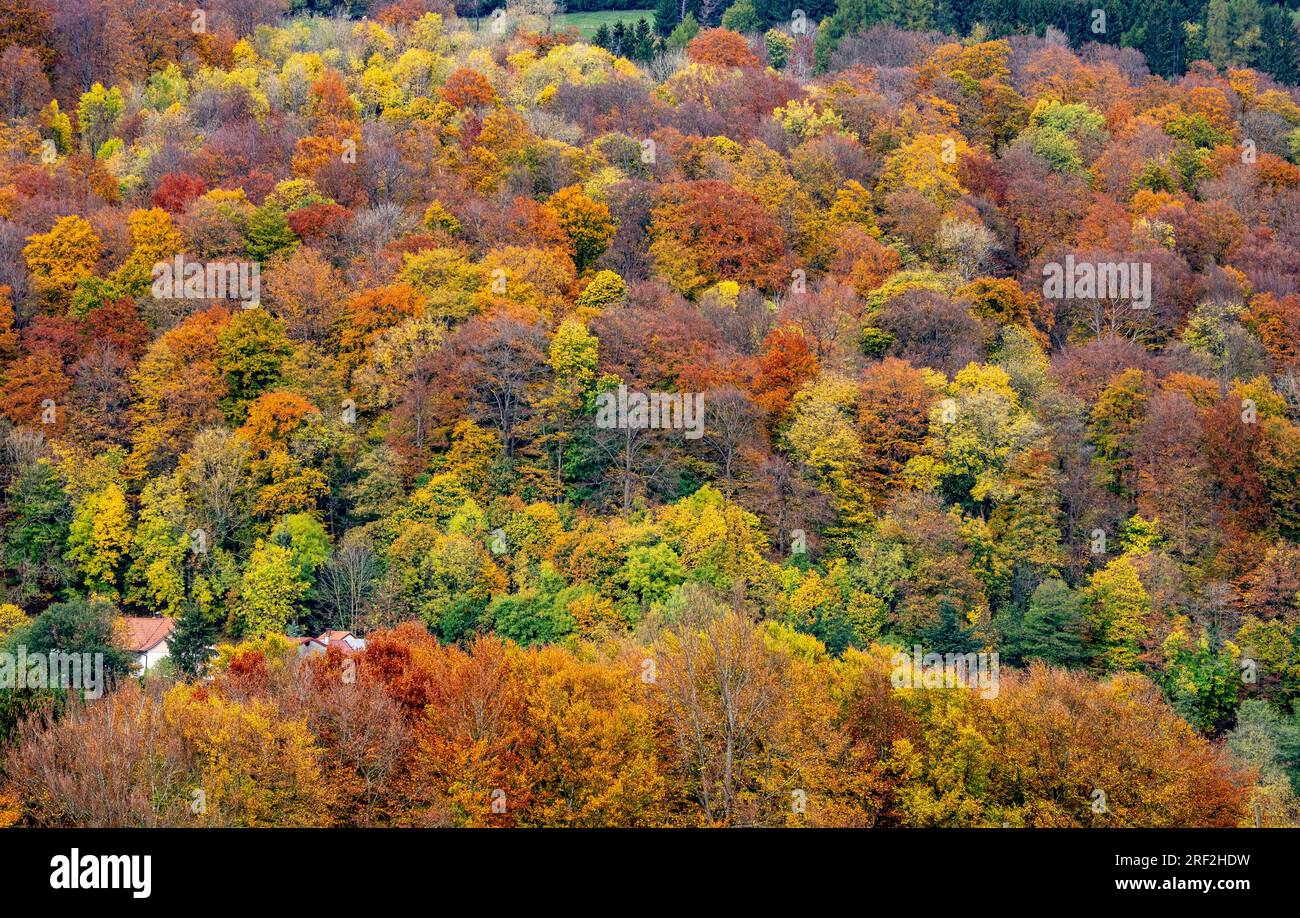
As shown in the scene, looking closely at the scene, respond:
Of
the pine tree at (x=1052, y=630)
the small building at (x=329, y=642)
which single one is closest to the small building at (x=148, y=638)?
the small building at (x=329, y=642)

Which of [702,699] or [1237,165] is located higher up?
[1237,165]

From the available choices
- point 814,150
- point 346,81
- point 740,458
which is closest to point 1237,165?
point 814,150

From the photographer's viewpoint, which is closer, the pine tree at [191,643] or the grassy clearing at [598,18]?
the pine tree at [191,643]

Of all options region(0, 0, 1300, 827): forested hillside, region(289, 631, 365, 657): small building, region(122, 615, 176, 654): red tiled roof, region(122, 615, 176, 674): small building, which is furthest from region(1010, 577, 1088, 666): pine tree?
region(122, 615, 176, 654): red tiled roof

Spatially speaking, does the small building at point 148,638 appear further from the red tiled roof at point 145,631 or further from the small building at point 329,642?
the small building at point 329,642

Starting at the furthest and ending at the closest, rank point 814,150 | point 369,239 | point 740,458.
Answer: point 814,150
point 369,239
point 740,458

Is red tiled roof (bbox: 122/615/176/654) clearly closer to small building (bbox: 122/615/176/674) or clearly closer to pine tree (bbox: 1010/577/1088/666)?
small building (bbox: 122/615/176/674)

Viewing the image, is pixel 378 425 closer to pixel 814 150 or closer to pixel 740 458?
pixel 740 458
